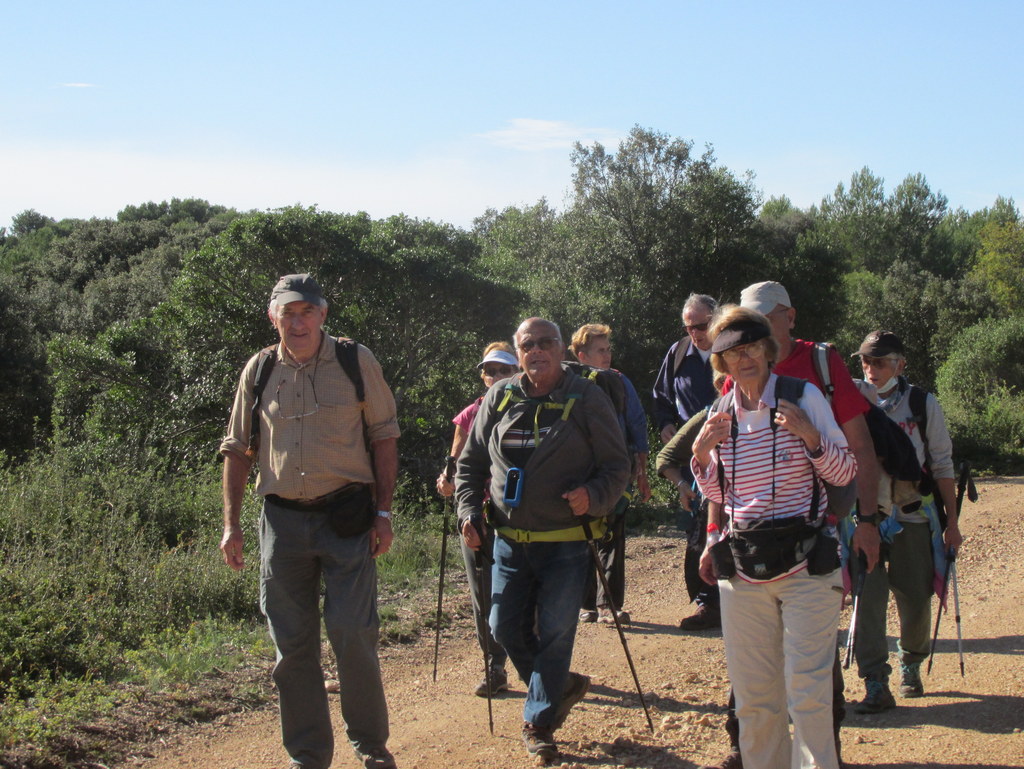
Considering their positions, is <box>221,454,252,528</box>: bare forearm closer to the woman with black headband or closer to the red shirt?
the woman with black headband

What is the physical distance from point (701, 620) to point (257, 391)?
3.92 m

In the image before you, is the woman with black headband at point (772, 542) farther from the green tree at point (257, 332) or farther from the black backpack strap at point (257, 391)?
the green tree at point (257, 332)

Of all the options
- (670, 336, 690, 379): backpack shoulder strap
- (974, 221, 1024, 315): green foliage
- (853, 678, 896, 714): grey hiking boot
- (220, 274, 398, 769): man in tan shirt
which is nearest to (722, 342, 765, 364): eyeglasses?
(220, 274, 398, 769): man in tan shirt

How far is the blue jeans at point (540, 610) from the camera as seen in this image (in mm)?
4645

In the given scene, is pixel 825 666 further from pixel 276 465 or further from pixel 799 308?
pixel 799 308

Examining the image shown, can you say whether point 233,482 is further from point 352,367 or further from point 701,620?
point 701,620

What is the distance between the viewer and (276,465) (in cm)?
437

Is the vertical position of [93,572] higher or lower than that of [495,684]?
higher

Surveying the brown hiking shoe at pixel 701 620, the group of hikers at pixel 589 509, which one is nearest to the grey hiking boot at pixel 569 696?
the group of hikers at pixel 589 509

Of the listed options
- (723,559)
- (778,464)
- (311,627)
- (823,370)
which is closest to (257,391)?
(311,627)

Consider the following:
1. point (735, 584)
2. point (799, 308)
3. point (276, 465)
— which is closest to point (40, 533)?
point (276, 465)

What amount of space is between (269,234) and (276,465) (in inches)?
422

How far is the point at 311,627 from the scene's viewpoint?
14.5 ft

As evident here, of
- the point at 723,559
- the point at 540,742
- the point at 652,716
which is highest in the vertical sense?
the point at 723,559
